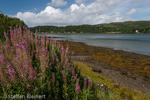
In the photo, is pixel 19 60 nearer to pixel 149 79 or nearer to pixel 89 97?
pixel 89 97

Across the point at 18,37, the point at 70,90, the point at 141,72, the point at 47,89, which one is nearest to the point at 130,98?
the point at 70,90

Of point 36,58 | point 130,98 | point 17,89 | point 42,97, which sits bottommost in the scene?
point 130,98

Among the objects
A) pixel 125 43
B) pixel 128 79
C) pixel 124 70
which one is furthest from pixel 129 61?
pixel 125 43

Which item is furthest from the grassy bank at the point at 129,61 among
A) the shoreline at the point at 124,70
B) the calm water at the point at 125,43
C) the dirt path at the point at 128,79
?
the calm water at the point at 125,43

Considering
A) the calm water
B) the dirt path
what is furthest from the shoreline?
the calm water

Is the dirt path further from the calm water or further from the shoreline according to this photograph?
the calm water

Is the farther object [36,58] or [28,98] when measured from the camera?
[36,58]

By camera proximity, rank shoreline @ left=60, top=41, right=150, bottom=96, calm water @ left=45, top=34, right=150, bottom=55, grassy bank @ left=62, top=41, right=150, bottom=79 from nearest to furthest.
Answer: shoreline @ left=60, top=41, right=150, bottom=96 < grassy bank @ left=62, top=41, right=150, bottom=79 < calm water @ left=45, top=34, right=150, bottom=55

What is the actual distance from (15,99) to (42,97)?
0.73 meters

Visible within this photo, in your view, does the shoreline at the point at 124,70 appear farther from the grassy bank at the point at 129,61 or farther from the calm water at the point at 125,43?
the calm water at the point at 125,43

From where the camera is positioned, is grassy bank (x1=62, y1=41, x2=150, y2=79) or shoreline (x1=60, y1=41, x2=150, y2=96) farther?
grassy bank (x1=62, y1=41, x2=150, y2=79)

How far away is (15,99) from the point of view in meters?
2.93

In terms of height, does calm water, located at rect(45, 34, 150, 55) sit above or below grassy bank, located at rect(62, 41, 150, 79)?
above

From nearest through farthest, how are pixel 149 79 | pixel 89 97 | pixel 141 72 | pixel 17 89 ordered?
pixel 17 89 → pixel 89 97 → pixel 149 79 → pixel 141 72
